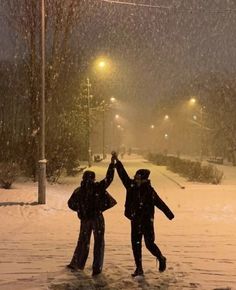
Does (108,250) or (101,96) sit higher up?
(101,96)

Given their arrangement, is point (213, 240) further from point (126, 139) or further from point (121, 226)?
point (126, 139)

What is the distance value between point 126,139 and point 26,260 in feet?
621

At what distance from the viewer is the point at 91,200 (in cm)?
749

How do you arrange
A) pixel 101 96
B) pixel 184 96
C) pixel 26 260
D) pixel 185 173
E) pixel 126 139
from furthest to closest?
pixel 126 139 < pixel 184 96 < pixel 101 96 < pixel 185 173 < pixel 26 260

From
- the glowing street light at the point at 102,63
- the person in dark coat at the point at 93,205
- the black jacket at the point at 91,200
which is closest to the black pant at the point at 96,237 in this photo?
the person in dark coat at the point at 93,205

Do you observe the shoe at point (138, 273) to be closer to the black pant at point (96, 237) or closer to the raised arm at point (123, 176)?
the black pant at point (96, 237)

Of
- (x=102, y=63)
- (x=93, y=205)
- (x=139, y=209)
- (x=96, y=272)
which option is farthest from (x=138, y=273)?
(x=102, y=63)

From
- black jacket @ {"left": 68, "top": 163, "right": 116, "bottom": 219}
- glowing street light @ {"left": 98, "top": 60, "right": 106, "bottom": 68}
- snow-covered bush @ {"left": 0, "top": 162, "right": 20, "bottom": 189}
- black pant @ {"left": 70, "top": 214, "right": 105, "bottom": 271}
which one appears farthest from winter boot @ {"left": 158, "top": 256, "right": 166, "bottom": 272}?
glowing street light @ {"left": 98, "top": 60, "right": 106, "bottom": 68}

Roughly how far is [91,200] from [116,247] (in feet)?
8.63

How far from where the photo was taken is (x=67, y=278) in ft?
24.3

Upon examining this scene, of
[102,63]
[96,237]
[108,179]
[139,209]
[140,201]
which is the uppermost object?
[102,63]

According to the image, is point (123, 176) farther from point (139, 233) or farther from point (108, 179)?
point (139, 233)

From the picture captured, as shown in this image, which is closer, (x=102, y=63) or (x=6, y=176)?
(x=6, y=176)

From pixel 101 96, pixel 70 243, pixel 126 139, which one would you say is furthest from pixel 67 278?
pixel 126 139
